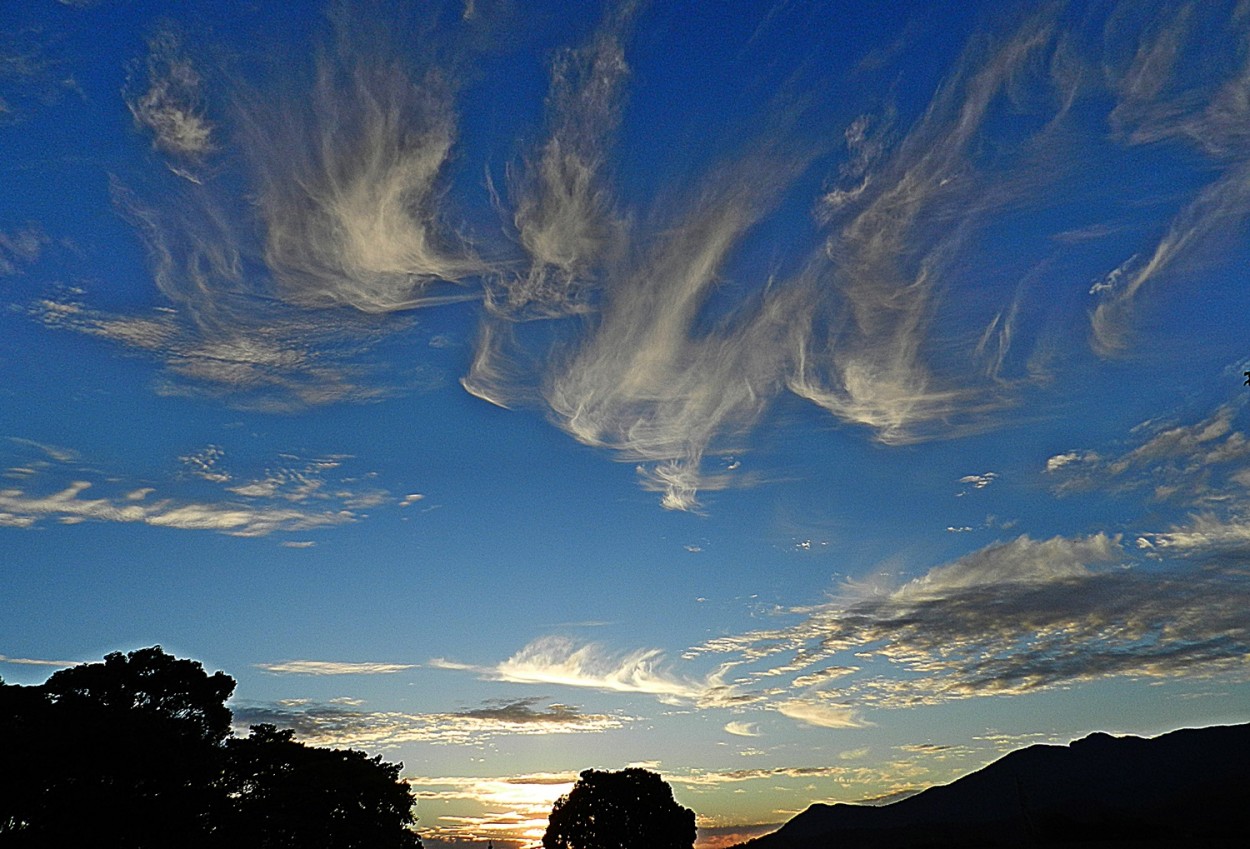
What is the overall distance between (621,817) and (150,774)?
4875 cm

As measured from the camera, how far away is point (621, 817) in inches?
2965

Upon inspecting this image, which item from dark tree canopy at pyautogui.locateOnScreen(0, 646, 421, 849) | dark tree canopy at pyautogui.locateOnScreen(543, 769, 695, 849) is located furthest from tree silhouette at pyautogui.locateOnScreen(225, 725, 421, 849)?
dark tree canopy at pyautogui.locateOnScreen(543, 769, 695, 849)

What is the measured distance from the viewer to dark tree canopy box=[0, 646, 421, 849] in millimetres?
35188

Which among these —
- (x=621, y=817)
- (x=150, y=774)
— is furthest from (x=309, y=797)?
(x=621, y=817)

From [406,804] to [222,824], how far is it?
1513cm

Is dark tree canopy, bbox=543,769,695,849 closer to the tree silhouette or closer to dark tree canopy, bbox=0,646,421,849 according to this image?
the tree silhouette

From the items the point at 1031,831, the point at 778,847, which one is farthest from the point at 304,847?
the point at 778,847

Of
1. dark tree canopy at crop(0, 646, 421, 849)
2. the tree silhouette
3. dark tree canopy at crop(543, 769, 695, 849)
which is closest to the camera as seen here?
dark tree canopy at crop(0, 646, 421, 849)

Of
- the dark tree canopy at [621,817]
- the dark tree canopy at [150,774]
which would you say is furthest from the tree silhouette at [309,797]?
the dark tree canopy at [621,817]

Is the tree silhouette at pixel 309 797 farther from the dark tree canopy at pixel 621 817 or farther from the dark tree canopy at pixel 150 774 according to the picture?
the dark tree canopy at pixel 621 817

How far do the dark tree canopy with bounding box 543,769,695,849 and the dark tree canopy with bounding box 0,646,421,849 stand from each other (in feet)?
102

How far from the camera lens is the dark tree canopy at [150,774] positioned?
3519 centimetres

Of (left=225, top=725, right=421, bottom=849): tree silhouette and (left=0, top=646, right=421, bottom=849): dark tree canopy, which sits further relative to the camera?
(left=225, top=725, right=421, bottom=849): tree silhouette

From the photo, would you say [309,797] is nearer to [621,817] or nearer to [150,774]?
[150,774]
